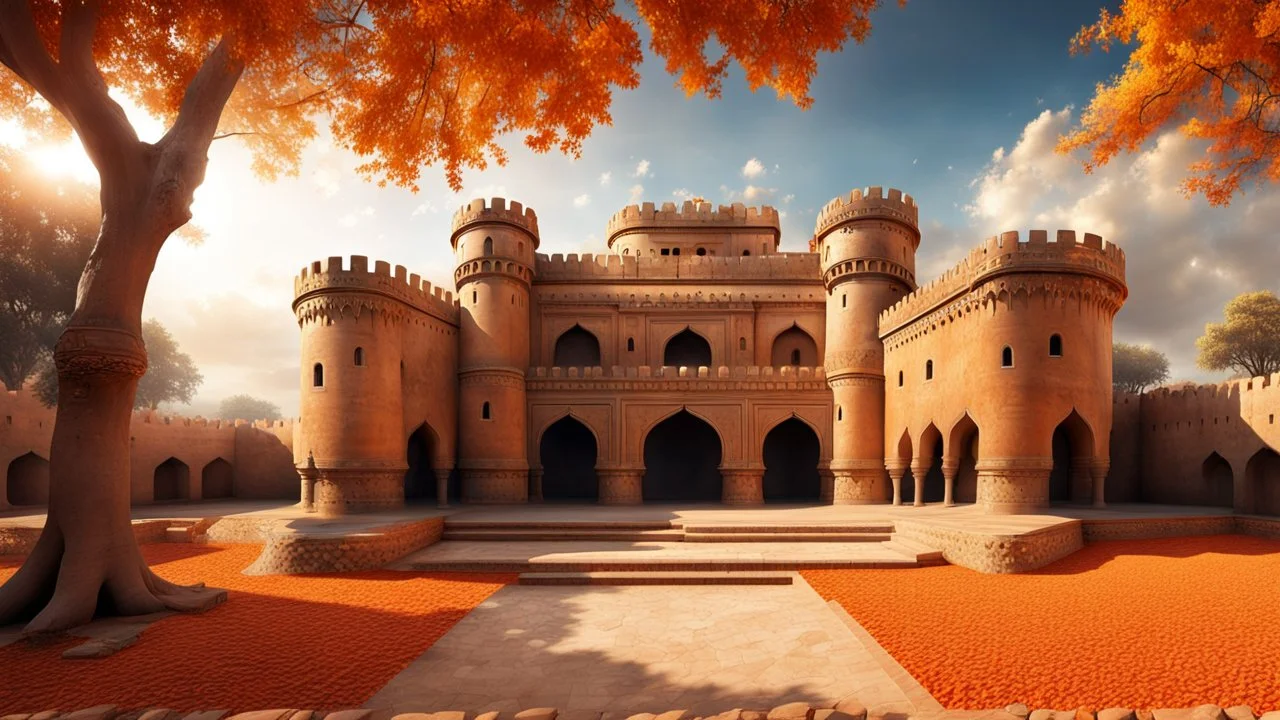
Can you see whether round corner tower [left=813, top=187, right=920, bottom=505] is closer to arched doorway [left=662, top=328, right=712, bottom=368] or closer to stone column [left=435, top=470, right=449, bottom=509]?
arched doorway [left=662, top=328, right=712, bottom=368]

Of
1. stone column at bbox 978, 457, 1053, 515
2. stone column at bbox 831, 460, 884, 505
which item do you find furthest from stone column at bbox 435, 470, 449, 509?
stone column at bbox 978, 457, 1053, 515

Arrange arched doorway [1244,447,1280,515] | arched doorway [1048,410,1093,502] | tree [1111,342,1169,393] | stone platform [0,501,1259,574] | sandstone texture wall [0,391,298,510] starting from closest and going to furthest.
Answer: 1. stone platform [0,501,1259,574]
2. arched doorway [1244,447,1280,515]
3. arched doorway [1048,410,1093,502]
4. sandstone texture wall [0,391,298,510]
5. tree [1111,342,1169,393]

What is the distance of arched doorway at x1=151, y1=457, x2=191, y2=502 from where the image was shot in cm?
2605

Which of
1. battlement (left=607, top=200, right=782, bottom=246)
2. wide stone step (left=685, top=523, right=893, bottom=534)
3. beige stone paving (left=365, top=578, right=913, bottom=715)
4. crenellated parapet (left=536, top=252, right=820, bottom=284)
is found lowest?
wide stone step (left=685, top=523, right=893, bottom=534)

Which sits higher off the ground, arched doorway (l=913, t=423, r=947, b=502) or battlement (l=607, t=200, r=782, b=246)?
battlement (l=607, t=200, r=782, b=246)

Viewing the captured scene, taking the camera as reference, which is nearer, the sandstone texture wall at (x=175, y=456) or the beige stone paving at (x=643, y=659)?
the beige stone paving at (x=643, y=659)

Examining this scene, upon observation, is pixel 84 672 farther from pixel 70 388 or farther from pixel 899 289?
pixel 899 289

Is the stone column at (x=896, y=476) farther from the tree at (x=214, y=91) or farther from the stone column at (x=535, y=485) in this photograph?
the tree at (x=214, y=91)

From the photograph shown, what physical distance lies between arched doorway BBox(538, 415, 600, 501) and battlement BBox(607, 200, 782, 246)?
11.0 m

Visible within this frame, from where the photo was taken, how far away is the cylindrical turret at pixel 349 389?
18844 millimetres

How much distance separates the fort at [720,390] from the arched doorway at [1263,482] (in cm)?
6

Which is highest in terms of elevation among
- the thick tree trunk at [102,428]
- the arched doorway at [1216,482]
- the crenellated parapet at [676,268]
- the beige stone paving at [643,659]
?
the crenellated parapet at [676,268]

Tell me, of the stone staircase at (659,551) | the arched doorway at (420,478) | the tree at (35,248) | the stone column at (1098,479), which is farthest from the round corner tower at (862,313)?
the tree at (35,248)

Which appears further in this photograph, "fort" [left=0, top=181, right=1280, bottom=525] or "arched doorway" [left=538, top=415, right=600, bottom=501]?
"arched doorway" [left=538, top=415, right=600, bottom=501]
